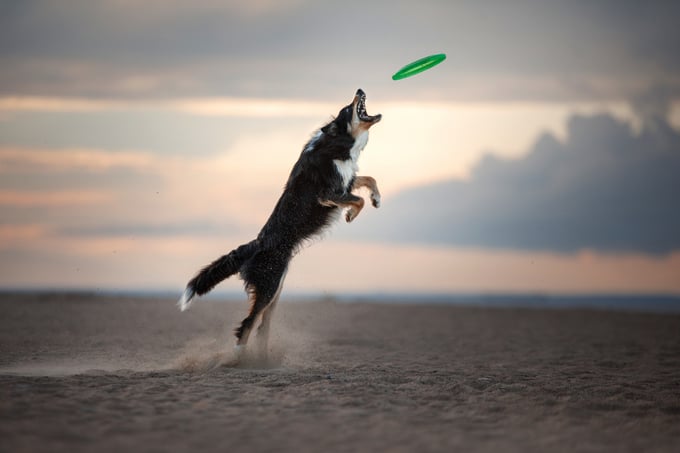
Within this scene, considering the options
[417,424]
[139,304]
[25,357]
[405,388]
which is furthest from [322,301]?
[417,424]

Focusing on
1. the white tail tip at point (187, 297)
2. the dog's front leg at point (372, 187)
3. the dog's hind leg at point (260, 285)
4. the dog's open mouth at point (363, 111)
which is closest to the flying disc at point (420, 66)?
the dog's open mouth at point (363, 111)

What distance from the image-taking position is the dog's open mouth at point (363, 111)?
9.52m

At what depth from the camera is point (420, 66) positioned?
31.8 ft

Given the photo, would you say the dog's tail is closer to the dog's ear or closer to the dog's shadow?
the dog's shadow

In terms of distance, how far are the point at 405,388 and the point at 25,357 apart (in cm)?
578

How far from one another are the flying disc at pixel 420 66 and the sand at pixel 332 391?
4.01 m

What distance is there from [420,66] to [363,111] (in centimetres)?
101

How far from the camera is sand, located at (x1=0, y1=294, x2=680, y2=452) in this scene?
19.2 ft

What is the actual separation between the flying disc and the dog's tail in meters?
3.04

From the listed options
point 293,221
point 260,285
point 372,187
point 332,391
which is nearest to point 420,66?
point 372,187

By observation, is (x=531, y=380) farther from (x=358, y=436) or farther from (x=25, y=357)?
(x=25, y=357)

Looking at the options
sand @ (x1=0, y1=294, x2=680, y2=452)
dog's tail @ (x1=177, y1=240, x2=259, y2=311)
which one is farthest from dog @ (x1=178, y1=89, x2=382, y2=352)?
sand @ (x1=0, y1=294, x2=680, y2=452)

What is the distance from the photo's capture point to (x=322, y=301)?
21688 mm

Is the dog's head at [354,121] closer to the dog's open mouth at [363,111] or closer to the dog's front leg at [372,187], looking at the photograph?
the dog's open mouth at [363,111]
